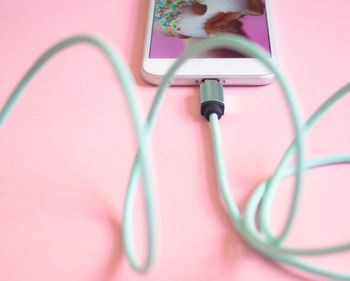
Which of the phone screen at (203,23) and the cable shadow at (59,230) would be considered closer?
the cable shadow at (59,230)

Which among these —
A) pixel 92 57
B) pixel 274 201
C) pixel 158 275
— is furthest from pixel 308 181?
pixel 92 57

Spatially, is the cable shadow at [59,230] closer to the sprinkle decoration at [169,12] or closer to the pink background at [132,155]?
the pink background at [132,155]

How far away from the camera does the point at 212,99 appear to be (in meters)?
0.37

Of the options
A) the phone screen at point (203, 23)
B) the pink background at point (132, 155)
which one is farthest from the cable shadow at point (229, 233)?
the phone screen at point (203, 23)

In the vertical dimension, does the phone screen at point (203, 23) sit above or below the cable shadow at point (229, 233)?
above

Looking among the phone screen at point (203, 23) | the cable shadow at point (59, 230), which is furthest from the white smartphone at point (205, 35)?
the cable shadow at point (59, 230)

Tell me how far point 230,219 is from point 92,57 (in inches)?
9.3

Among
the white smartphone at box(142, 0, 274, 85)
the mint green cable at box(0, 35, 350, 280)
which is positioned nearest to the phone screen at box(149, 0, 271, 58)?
the white smartphone at box(142, 0, 274, 85)

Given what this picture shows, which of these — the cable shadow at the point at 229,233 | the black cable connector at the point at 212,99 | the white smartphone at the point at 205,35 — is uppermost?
the white smartphone at the point at 205,35

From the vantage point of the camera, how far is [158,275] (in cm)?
28

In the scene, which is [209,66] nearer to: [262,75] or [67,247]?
[262,75]

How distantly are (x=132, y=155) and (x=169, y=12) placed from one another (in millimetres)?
202

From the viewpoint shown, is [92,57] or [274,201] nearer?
[274,201]

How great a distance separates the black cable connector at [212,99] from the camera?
372 mm
